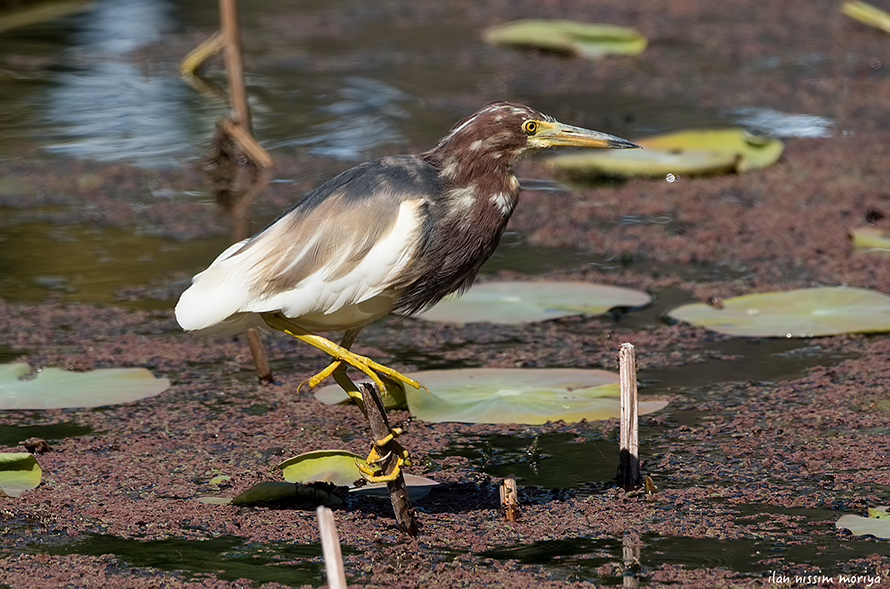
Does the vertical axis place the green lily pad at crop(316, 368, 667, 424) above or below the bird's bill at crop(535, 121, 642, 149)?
below

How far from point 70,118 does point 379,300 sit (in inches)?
259

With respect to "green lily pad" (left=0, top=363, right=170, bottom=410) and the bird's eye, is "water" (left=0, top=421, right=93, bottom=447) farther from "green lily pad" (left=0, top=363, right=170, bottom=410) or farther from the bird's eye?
the bird's eye

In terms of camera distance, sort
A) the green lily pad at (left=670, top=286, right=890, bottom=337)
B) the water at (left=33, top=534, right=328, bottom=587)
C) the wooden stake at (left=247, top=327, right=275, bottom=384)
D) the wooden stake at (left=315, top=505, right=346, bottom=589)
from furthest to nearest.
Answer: the green lily pad at (left=670, top=286, right=890, bottom=337) < the wooden stake at (left=247, top=327, right=275, bottom=384) < the water at (left=33, top=534, right=328, bottom=587) < the wooden stake at (left=315, top=505, right=346, bottom=589)

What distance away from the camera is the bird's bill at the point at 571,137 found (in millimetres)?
4070

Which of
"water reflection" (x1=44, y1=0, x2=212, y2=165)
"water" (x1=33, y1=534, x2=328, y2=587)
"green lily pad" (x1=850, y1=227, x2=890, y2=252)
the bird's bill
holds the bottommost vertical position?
"water reflection" (x1=44, y1=0, x2=212, y2=165)

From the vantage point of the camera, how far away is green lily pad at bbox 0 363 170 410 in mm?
4824

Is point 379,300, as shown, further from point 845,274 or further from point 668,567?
point 845,274

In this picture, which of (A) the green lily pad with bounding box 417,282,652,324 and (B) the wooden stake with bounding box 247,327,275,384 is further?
(A) the green lily pad with bounding box 417,282,652,324

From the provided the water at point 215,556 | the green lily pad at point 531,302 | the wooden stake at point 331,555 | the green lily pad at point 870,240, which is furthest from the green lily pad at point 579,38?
the wooden stake at point 331,555

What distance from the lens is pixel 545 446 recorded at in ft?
15.1

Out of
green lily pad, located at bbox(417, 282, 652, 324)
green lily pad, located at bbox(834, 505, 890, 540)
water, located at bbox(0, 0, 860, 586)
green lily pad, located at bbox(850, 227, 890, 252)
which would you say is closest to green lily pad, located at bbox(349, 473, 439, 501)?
water, located at bbox(0, 0, 860, 586)

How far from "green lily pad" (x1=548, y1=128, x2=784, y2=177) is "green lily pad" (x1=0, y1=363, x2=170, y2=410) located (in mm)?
3900

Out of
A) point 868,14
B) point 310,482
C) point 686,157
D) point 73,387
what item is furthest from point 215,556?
point 868,14

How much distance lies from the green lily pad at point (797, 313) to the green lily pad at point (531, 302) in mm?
307
